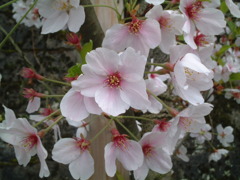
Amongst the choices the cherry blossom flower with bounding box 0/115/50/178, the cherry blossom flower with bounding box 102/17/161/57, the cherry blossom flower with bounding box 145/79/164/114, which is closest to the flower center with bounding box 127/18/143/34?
the cherry blossom flower with bounding box 102/17/161/57

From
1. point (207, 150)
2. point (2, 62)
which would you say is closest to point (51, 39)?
point (2, 62)

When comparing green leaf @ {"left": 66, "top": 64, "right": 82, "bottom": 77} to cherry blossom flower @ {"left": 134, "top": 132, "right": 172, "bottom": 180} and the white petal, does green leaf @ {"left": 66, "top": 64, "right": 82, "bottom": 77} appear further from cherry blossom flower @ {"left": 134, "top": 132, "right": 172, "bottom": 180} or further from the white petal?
cherry blossom flower @ {"left": 134, "top": 132, "right": 172, "bottom": 180}

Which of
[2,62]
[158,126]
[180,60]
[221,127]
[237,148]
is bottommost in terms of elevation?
[237,148]

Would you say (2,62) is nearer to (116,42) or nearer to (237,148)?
(116,42)

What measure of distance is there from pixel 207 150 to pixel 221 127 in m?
0.20

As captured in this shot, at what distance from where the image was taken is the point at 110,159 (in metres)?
0.62

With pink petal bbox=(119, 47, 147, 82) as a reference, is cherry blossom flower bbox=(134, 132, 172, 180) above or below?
below

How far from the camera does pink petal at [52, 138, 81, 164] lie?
643mm

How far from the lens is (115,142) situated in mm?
655

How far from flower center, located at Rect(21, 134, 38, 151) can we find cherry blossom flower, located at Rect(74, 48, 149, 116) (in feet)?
0.76

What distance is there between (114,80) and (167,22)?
Result: 0.17 metres

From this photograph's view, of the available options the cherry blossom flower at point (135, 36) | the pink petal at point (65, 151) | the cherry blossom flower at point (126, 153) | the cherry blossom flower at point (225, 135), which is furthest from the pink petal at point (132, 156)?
the cherry blossom flower at point (225, 135)

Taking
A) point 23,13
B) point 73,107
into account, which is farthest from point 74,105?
point 23,13

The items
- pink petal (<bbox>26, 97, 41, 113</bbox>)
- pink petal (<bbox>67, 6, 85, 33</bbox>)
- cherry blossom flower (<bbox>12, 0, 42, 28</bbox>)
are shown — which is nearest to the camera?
pink petal (<bbox>67, 6, 85, 33</bbox>)
